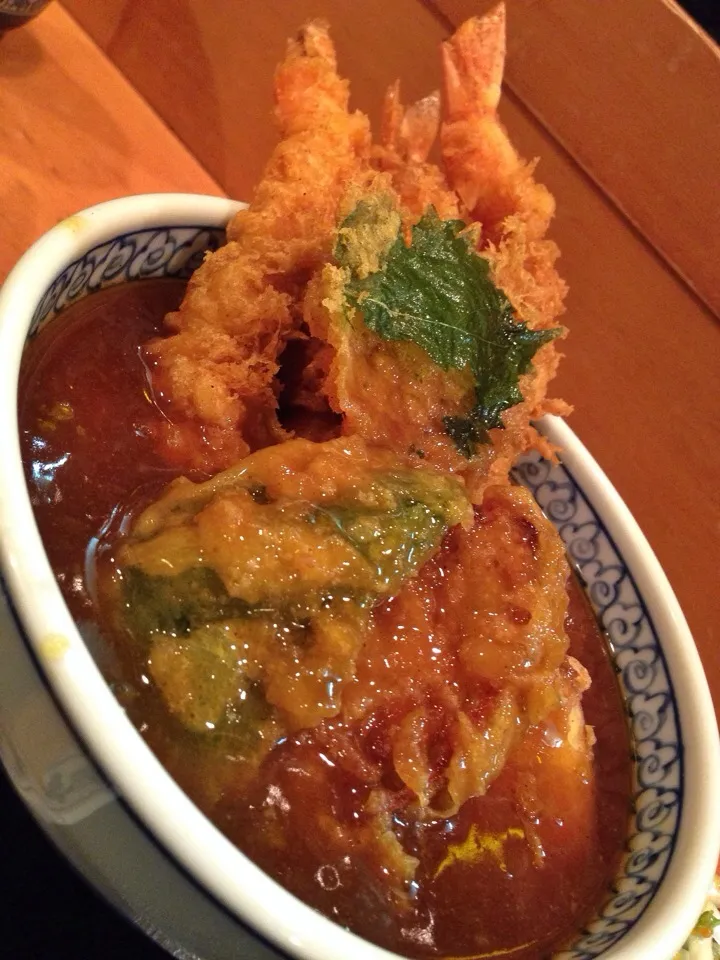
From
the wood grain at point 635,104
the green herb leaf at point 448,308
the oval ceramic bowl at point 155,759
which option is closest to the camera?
the oval ceramic bowl at point 155,759

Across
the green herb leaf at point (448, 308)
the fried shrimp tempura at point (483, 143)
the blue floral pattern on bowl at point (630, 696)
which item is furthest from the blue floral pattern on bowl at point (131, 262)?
the blue floral pattern on bowl at point (630, 696)

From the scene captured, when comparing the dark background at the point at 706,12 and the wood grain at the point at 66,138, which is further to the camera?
the dark background at the point at 706,12

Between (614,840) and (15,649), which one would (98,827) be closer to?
(15,649)

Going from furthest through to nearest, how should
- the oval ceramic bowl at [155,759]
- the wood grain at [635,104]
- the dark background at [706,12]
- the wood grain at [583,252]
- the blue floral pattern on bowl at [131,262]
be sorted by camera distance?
the dark background at [706,12], the wood grain at [583,252], the wood grain at [635,104], the blue floral pattern on bowl at [131,262], the oval ceramic bowl at [155,759]

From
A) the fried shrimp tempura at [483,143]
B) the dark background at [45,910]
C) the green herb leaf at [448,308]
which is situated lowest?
the dark background at [45,910]

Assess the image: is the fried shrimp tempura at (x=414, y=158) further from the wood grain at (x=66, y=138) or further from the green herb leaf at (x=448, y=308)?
the wood grain at (x=66, y=138)

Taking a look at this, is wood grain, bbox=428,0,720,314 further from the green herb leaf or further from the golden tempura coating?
the green herb leaf

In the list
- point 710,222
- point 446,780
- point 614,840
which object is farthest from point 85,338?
point 710,222

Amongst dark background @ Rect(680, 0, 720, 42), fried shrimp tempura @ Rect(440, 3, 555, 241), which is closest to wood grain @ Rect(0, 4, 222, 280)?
fried shrimp tempura @ Rect(440, 3, 555, 241)
